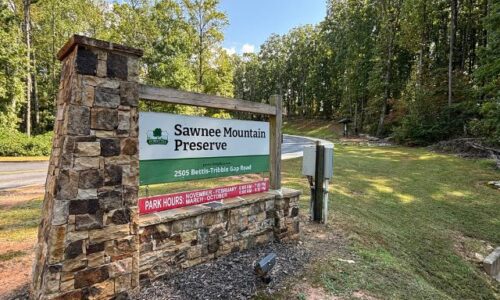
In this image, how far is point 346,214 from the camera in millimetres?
5953

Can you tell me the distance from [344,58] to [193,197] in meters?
33.6

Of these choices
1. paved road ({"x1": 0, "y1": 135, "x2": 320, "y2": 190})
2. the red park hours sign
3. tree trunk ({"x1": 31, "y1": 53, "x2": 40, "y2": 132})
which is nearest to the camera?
the red park hours sign

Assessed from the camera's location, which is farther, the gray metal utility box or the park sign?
the gray metal utility box

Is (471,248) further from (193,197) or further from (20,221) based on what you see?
(20,221)

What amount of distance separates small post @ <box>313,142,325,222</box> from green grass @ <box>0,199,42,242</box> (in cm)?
430

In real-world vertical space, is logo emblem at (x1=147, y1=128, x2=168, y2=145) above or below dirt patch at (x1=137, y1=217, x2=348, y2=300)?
above

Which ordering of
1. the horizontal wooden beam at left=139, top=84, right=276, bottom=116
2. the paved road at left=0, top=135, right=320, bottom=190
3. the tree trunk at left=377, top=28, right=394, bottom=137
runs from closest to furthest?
1. the horizontal wooden beam at left=139, top=84, right=276, bottom=116
2. the paved road at left=0, top=135, right=320, bottom=190
3. the tree trunk at left=377, top=28, right=394, bottom=137

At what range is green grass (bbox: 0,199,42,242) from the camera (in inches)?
160

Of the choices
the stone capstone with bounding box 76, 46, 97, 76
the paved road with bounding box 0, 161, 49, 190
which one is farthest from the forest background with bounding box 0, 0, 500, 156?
the stone capstone with bounding box 76, 46, 97, 76

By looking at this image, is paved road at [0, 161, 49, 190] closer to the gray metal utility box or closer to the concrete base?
the gray metal utility box

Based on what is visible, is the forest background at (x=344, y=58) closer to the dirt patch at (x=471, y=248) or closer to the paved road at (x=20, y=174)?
the paved road at (x=20, y=174)

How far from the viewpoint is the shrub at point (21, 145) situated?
44.8 ft

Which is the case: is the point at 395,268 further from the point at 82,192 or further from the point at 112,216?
the point at 82,192

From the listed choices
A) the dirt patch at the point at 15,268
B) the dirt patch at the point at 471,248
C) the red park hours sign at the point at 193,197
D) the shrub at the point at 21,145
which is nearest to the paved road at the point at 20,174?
the shrub at the point at 21,145
